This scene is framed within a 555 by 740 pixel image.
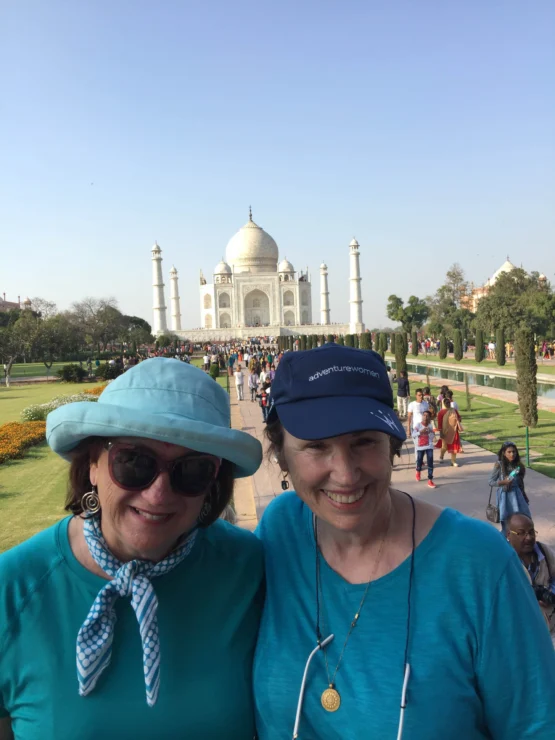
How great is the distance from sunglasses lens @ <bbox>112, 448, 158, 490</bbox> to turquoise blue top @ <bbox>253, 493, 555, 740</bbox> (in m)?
0.43

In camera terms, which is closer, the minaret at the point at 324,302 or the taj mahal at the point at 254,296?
the taj mahal at the point at 254,296

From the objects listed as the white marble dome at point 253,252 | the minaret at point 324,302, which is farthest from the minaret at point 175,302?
the minaret at point 324,302

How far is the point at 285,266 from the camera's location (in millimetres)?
62750

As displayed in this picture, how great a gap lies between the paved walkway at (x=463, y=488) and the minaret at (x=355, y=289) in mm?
47119

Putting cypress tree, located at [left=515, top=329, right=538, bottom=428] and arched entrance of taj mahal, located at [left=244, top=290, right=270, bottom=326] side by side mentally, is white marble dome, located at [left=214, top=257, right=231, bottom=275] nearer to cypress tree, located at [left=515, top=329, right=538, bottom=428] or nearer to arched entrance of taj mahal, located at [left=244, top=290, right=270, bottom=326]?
arched entrance of taj mahal, located at [left=244, top=290, right=270, bottom=326]

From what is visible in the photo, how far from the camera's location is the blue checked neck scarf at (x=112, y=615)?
1180mm

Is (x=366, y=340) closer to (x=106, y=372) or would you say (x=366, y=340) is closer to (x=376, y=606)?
(x=106, y=372)

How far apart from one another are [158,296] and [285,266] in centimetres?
1560

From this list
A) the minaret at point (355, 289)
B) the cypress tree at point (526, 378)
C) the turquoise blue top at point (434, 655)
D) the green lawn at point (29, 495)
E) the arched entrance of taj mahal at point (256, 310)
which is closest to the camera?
the turquoise blue top at point (434, 655)

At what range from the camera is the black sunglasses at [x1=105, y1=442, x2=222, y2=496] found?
1247mm

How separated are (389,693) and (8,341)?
24807 millimetres

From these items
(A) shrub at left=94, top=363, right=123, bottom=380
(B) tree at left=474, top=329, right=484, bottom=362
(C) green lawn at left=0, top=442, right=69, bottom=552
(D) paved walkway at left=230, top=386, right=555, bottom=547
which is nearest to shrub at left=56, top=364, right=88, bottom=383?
(A) shrub at left=94, top=363, right=123, bottom=380

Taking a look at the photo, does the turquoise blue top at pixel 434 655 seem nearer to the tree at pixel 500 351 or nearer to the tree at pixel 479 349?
the tree at pixel 500 351

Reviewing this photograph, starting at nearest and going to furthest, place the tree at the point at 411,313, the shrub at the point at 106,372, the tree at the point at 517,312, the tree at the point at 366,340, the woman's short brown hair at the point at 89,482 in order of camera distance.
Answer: the woman's short brown hair at the point at 89,482, the tree at the point at 366,340, the shrub at the point at 106,372, the tree at the point at 517,312, the tree at the point at 411,313
